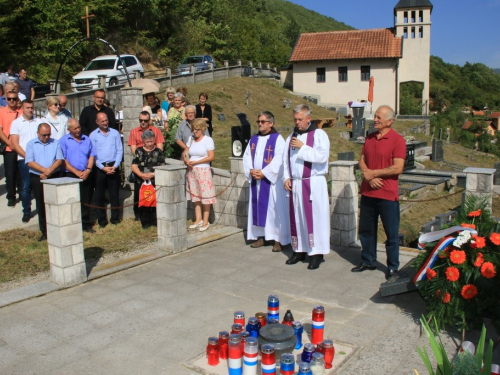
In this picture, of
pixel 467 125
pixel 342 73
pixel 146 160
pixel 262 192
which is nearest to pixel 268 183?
pixel 262 192

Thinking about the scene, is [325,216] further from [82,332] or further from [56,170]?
[56,170]

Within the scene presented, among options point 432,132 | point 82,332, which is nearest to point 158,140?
point 82,332

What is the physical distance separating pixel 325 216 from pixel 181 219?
227cm

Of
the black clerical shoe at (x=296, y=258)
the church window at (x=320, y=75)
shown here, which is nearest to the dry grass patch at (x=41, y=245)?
the black clerical shoe at (x=296, y=258)

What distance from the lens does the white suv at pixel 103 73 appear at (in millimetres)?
23516

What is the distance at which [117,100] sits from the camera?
21.2m

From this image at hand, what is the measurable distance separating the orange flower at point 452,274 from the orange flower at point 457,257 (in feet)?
0.25

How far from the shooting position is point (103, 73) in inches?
961

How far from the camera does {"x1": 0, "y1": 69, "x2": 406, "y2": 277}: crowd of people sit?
6.46 metres

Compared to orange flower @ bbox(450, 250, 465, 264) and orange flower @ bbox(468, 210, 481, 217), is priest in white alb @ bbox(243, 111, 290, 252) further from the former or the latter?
orange flower @ bbox(450, 250, 465, 264)

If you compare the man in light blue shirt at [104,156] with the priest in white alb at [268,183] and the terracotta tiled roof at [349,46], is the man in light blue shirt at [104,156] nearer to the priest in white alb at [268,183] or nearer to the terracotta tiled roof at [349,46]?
the priest in white alb at [268,183]

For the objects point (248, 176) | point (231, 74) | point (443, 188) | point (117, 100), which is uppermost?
point (231, 74)

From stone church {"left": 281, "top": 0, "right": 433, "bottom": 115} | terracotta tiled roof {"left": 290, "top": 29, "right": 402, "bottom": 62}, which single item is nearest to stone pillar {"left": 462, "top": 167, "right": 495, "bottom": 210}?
stone church {"left": 281, "top": 0, "right": 433, "bottom": 115}

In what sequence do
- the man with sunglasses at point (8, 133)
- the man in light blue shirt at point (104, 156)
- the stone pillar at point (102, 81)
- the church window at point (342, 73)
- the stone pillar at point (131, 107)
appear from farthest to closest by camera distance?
the church window at point (342, 73), the stone pillar at point (102, 81), the stone pillar at point (131, 107), the man with sunglasses at point (8, 133), the man in light blue shirt at point (104, 156)
